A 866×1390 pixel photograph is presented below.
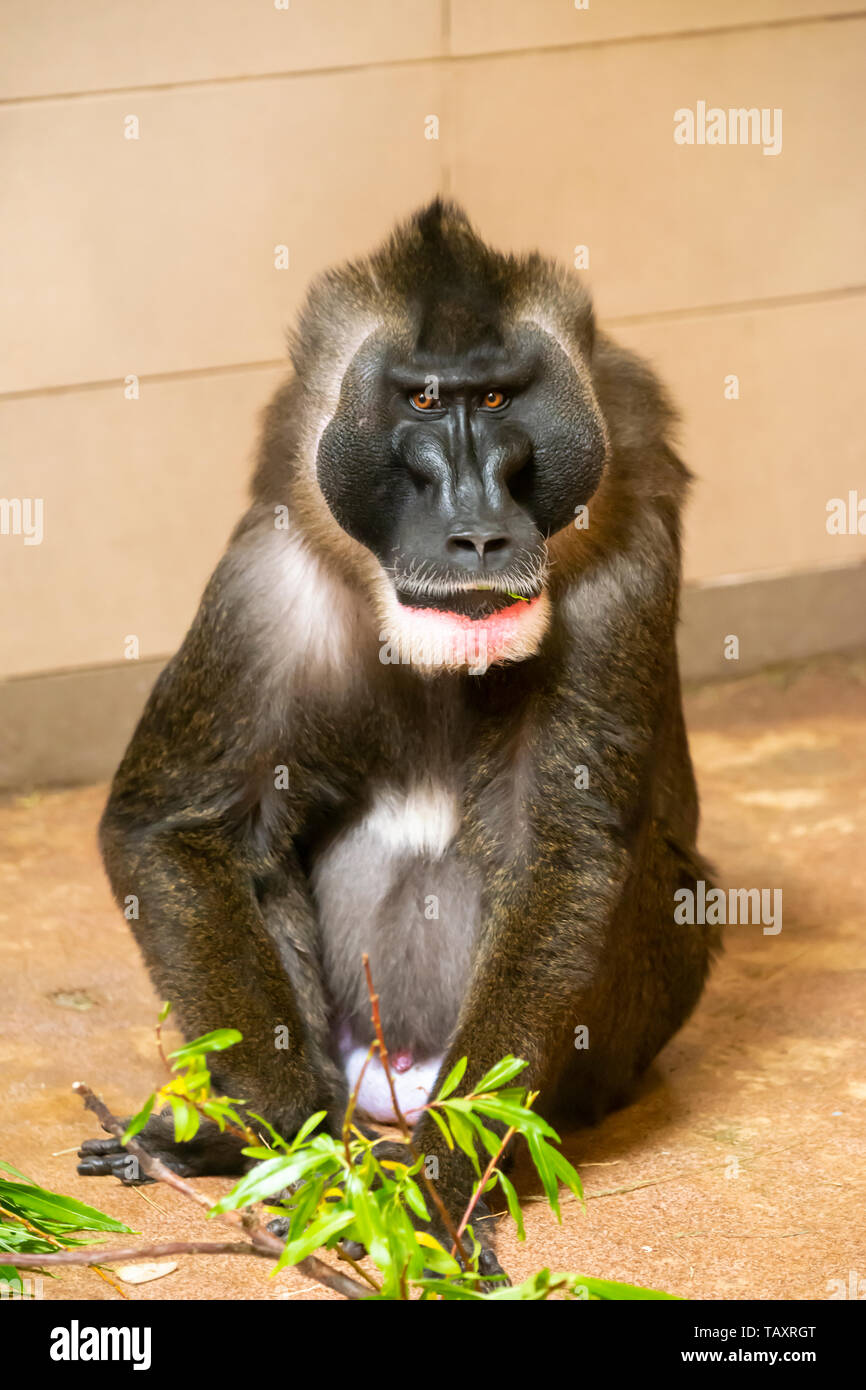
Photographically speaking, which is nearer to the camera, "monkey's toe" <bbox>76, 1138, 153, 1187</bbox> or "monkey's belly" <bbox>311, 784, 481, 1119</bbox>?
"monkey's toe" <bbox>76, 1138, 153, 1187</bbox>

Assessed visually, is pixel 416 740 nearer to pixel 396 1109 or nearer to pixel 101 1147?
pixel 101 1147

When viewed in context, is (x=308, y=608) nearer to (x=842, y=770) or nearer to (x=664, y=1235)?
(x=664, y=1235)

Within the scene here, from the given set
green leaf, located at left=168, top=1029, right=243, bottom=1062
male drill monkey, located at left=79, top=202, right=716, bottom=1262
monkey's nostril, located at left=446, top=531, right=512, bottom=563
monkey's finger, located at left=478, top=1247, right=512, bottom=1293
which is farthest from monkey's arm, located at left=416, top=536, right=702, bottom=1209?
green leaf, located at left=168, top=1029, right=243, bottom=1062

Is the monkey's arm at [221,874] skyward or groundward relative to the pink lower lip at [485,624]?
groundward

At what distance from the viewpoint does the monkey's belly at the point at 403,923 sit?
14.1ft

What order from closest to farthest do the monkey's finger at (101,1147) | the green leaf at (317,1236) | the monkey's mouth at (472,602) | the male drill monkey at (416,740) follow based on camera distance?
the green leaf at (317,1236), the monkey's mouth at (472,602), the male drill monkey at (416,740), the monkey's finger at (101,1147)

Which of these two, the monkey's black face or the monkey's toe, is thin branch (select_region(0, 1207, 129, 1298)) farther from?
the monkey's black face

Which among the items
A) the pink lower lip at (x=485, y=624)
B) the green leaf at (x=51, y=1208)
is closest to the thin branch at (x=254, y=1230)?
the green leaf at (x=51, y=1208)

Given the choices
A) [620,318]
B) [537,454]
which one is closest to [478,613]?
[537,454]

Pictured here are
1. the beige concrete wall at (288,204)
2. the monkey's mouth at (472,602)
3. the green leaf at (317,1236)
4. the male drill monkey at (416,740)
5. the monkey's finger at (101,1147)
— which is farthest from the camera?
the beige concrete wall at (288,204)

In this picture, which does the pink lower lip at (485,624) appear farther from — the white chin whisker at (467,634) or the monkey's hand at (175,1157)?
the monkey's hand at (175,1157)

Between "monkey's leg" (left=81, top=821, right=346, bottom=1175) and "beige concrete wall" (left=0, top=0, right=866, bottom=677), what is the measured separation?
8.17 ft

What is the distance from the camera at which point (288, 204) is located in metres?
6.63

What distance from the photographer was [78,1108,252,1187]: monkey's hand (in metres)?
4.18
